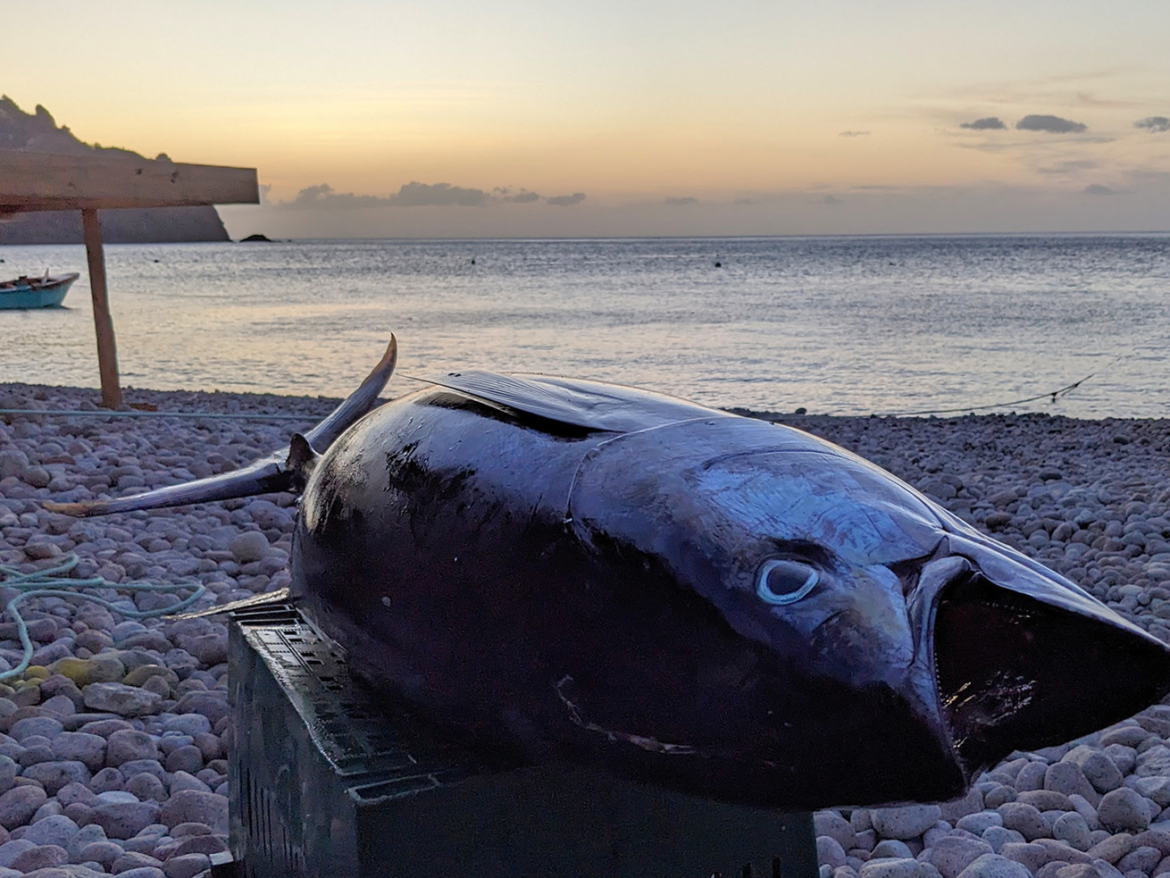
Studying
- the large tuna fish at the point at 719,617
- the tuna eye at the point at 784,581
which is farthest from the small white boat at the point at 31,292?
the tuna eye at the point at 784,581

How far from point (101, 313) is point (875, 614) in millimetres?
10248

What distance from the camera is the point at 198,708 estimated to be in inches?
134

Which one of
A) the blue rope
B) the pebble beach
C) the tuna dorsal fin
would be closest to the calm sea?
the pebble beach

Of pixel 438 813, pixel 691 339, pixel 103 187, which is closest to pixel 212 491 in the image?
pixel 438 813

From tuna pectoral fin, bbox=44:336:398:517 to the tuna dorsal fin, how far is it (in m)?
0.78

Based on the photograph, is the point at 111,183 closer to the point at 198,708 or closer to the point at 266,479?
the point at 198,708

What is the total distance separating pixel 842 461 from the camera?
1.44 m

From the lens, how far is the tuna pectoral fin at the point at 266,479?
2420 millimetres

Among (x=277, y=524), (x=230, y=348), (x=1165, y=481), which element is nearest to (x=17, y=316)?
(x=230, y=348)

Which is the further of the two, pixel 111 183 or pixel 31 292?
pixel 31 292

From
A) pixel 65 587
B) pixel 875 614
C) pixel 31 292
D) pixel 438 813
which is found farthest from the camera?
pixel 31 292

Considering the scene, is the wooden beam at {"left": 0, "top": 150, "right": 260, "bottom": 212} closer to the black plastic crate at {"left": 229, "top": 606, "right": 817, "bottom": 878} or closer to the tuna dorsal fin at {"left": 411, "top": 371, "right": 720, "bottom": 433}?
the black plastic crate at {"left": 229, "top": 606, "right": 817, "bottom": 878}

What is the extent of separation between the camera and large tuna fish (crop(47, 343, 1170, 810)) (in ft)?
3.81

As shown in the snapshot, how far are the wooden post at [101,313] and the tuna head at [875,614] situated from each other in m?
9.74
